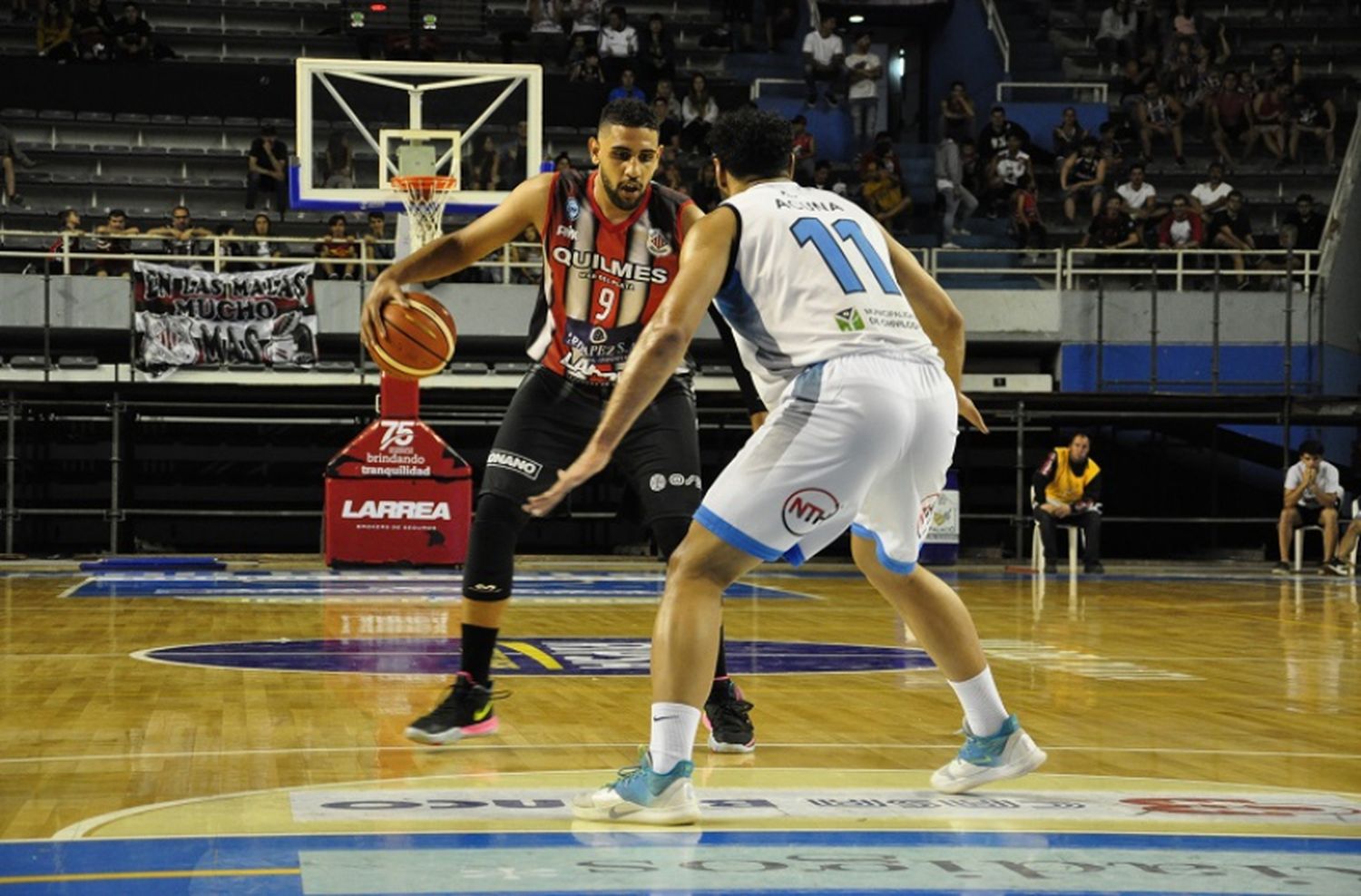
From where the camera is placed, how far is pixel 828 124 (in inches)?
1050

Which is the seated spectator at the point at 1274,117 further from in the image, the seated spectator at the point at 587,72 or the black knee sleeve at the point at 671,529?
the black knee sleeve at the point at 671,529

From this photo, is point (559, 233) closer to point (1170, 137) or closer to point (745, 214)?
point (745, 214)

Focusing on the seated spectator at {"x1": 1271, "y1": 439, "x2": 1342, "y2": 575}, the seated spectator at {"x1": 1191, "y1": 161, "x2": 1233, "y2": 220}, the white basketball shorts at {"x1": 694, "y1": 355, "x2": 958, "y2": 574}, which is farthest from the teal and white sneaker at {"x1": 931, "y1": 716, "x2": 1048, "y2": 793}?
the seated spectator at {"x1": 1191, "y1": 161, "x2": 1233, "y2": 220}

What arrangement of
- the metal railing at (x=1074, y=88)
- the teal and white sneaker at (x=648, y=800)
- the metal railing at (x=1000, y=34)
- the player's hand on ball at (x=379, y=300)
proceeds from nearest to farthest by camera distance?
1. the teal and white sneaker at (x=648, y=800)
2. the player's hand on ball at (x=379, y=300)
3. the metal railing at (x=1074, y=88)
4. the metal railing at (x=1000, y=34)

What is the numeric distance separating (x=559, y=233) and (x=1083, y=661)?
4340 millimetres

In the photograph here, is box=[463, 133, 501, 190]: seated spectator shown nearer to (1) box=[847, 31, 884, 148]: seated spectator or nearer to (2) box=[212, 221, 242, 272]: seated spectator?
(2) box=[212, 221, 242, 272]: seated spectator

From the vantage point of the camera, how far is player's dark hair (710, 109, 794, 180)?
5195 mm

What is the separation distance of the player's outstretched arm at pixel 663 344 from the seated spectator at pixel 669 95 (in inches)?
806

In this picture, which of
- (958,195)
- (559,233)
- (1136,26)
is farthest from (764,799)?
(1136,26)

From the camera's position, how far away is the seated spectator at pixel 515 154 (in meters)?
18.5

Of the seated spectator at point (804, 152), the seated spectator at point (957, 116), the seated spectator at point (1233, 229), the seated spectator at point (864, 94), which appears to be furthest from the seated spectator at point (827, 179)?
the seated spectator at point (1233, 229)

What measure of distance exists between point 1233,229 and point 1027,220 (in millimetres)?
2614

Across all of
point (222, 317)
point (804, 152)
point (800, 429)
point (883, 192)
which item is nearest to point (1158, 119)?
point (883, 192)

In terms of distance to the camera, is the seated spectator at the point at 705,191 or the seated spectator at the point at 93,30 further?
the seated spectator at the point at 93,30
